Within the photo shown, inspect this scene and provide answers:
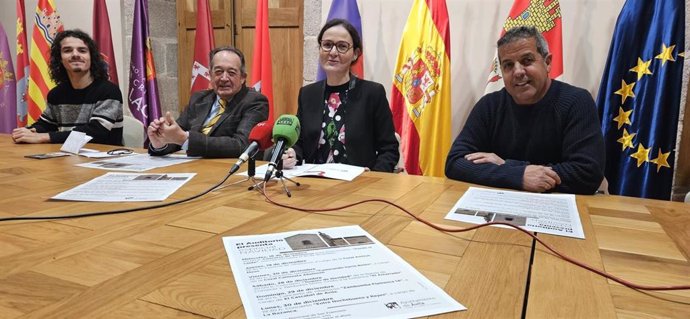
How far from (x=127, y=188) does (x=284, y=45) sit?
2.34 meters

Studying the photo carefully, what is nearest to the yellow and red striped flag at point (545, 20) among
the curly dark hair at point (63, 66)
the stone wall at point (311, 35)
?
the stone wall at point (311, 35)

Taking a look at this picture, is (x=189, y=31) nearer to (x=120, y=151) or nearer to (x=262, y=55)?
(x=262, y=55)

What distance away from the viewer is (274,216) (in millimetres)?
953

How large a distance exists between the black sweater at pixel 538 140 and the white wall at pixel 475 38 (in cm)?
100

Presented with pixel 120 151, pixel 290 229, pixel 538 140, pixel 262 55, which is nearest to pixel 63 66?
pixel 120 151

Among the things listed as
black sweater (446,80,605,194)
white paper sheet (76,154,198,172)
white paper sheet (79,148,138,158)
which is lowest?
white paper sheet (79,148,138,158)

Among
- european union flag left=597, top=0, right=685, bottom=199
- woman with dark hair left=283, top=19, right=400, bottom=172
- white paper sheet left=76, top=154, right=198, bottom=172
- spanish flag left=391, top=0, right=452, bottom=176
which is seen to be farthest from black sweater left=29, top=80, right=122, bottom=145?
european union flag left=597, top=0, right=685, bottom=199

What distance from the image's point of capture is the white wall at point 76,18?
3.69 metres

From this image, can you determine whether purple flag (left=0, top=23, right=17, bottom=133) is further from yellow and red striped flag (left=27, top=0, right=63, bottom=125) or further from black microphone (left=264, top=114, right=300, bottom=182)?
black microphone (left=264, top=114, right=300, bottom=182)

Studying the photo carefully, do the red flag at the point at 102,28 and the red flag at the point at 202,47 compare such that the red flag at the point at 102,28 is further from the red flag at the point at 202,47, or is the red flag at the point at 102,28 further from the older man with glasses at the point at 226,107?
the older man with glasses at the point at 226,107

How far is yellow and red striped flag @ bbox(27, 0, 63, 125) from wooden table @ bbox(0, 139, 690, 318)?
9.06 ft

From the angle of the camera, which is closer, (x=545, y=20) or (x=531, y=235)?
(x=531, y=235)

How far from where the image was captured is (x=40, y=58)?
349 centimetres

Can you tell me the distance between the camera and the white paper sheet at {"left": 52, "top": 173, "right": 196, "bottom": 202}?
3.54 feet
